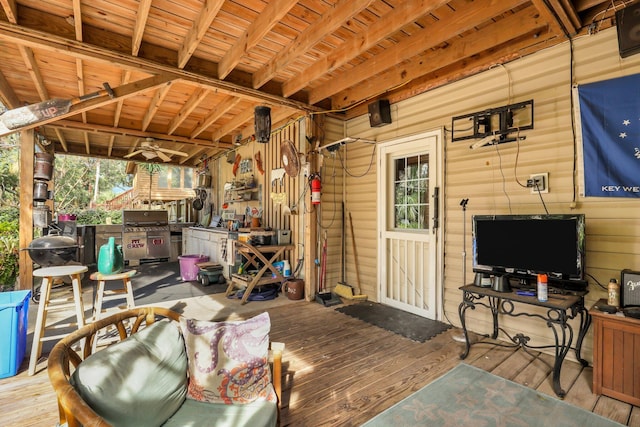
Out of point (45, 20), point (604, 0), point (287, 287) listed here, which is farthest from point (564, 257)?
point (45, 20)

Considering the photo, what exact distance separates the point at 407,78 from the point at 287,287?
3.42 m

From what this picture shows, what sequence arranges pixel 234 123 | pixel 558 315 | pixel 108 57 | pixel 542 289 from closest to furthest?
pixel 542 289 → pixel 558 315 → pixel 108 57 → pixel 234 123

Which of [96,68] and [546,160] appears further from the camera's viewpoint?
[96,68]

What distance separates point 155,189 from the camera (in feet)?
36.9

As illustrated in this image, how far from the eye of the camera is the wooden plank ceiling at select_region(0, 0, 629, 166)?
267cm

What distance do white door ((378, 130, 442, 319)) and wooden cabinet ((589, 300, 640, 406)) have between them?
165 centimetres

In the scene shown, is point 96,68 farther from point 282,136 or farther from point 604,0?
point 604,0

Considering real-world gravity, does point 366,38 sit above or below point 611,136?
above

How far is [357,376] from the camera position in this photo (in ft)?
8.36

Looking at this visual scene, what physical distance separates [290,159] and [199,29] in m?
2.43

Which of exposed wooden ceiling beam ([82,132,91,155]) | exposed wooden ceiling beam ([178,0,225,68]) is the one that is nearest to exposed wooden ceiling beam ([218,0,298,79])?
exposed wooden ceiling beam ([178,0,225,68])

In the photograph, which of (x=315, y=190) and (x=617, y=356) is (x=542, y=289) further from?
(x=315, y=190)

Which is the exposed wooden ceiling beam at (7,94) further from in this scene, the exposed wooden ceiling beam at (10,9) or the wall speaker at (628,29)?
the wall speaker at (628,29)

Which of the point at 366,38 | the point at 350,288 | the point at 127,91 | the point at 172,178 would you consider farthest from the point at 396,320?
the point at 172,178
